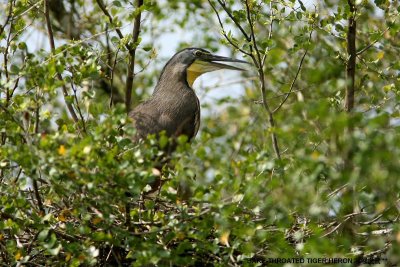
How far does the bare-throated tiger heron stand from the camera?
672 centimetres

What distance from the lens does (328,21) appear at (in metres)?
5.71

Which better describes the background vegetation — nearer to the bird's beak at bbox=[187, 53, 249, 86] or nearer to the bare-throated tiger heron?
the bare-throated tiger heron

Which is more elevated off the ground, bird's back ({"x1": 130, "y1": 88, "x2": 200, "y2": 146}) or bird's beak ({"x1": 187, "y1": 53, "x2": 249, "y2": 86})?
bird's beak ({"x1": 187, "y1": 53, "x2": 249, "y2": 86})

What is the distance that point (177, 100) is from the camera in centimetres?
714

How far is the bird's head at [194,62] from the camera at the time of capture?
763cm

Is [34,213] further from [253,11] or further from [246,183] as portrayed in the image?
[253,11]

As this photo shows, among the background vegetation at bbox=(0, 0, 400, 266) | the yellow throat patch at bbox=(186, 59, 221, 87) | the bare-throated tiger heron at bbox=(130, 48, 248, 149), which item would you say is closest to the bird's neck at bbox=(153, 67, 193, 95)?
the bare-throated tiger heron at bbox=(130, 48, 248, 149)

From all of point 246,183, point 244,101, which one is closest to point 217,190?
point 246,183

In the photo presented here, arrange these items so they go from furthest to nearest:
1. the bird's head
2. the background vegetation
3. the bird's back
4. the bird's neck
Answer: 1. the bird's head
2. the bird's neck
3. the bird's back
4. the background vegetation

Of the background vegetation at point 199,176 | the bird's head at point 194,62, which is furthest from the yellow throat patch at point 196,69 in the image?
the background vegetation at point 199,176

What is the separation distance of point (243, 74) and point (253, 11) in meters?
4.05

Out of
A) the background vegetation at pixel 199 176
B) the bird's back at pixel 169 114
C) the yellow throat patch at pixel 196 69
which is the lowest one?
the background vegetation at pixel 199 176

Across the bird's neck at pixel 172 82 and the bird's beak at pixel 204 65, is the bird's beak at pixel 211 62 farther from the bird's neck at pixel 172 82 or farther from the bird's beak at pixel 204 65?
the bird's neck at pixel 172 82

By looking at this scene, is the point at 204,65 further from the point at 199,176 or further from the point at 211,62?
the point at 199,176
